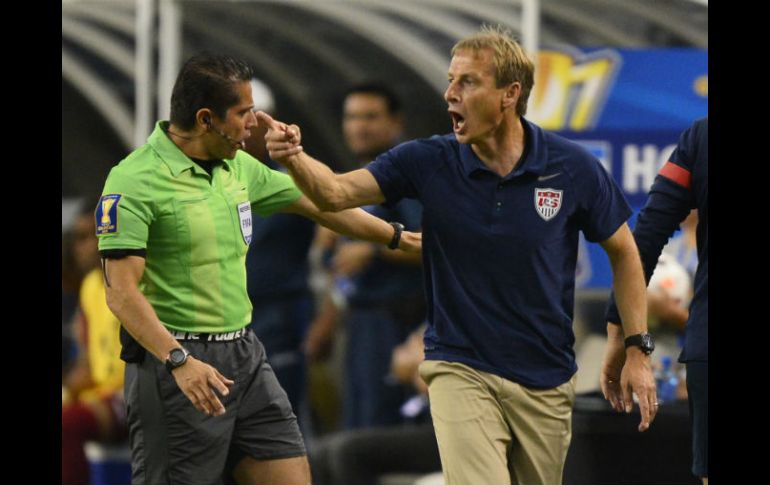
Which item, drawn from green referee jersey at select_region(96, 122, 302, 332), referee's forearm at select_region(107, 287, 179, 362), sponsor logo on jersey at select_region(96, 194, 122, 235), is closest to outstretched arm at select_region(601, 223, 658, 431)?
green referee jersey at select_region(96, 122, 302, 332)

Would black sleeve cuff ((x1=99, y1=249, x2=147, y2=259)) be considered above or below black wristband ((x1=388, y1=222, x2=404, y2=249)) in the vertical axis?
below

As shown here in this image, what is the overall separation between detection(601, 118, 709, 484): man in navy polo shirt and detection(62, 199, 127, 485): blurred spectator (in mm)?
4275

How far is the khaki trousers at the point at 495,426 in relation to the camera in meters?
5.66

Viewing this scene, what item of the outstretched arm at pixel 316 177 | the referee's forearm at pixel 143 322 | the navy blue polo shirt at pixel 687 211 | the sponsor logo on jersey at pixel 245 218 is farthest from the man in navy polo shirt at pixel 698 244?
the referee's forearm at pixel 143 322

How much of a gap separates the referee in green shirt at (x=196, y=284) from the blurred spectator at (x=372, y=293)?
2.88 meters

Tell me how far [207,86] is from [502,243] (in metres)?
1.20

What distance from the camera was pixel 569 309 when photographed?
597 centimetres

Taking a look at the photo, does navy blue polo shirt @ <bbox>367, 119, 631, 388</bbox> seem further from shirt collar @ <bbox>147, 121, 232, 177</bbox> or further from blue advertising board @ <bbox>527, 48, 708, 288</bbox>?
blue advertising board @ <bbox>527, 48, 708, 288</bbox>

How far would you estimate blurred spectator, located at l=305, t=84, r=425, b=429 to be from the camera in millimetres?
8961

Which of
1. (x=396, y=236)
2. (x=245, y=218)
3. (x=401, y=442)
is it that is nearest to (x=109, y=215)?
(x=245, y=218)

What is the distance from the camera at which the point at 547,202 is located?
5809 millimetres

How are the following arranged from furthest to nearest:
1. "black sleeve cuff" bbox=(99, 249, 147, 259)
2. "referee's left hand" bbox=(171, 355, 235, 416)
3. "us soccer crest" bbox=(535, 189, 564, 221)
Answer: "us soccer crest" bbox=(535, 189, 564, 221) < "black sleeve cuff" bbox=(99, 249, 147, 259) < "referee's left hand" bbox=(171, 355, 235, 416)

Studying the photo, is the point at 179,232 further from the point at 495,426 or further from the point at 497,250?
the point at 495,426
